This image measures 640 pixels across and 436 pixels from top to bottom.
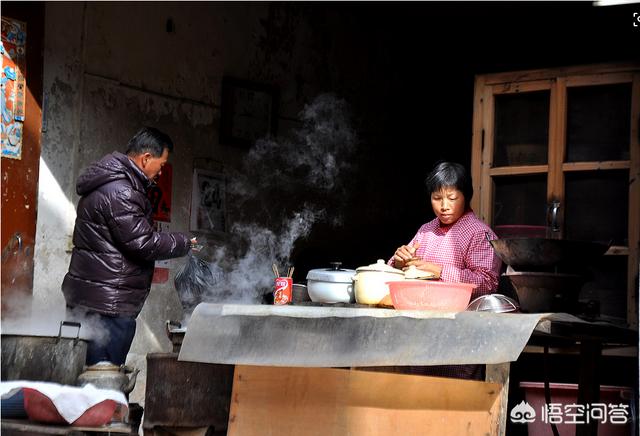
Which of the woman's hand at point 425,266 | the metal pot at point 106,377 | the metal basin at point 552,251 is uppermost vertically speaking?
the metal basin at point 552,251

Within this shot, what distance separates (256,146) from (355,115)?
1.62 meters

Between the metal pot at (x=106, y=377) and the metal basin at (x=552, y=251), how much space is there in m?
2.50

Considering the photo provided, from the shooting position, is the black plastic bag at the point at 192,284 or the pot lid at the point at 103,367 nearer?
the pot lid at the point at 103,367

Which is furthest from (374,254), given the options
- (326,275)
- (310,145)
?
(326,275)

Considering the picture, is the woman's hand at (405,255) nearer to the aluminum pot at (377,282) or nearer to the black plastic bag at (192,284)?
the aluminum pot at (377,282)

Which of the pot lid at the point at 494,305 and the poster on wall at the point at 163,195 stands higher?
the poster on wall at the point at 163,195

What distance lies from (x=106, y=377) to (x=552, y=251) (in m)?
2.76

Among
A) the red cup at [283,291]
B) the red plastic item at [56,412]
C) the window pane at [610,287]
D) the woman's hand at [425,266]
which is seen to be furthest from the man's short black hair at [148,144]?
the window pane at [610,287]

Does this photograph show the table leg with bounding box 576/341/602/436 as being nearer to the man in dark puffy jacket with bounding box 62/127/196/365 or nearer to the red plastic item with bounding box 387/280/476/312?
the red plastic item with bounding box 387/280/476/312

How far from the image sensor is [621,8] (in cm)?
758

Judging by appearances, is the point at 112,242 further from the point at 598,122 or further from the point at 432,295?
the point at 598,122

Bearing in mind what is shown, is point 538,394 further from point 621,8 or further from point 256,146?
point 256,146

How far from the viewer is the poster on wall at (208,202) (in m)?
8.52

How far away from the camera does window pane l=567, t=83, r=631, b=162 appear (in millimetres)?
6336
